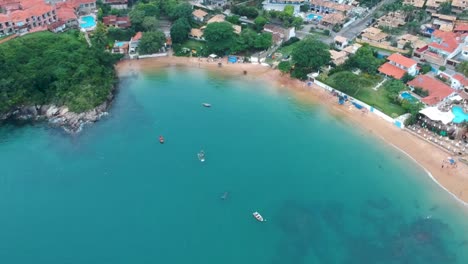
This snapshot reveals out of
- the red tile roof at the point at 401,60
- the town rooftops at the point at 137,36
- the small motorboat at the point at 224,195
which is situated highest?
the red tile roof at the point at 401,60

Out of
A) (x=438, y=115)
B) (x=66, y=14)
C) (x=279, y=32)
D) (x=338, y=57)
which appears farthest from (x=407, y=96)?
(x=66, y=14)

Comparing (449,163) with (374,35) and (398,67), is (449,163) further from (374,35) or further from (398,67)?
(374,35)

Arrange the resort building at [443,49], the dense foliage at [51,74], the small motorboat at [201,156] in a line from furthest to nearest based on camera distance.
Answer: the resort building at [443,49]
the dense foliage at [51,74]
the small motorboat at [201,156]

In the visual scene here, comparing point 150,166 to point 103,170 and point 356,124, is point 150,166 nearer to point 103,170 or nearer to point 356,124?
point 103,170

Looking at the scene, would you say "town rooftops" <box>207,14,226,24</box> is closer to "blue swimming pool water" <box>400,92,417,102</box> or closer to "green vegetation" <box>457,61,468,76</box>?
"blue swimming pool water" <box>400,92,417,102</box>

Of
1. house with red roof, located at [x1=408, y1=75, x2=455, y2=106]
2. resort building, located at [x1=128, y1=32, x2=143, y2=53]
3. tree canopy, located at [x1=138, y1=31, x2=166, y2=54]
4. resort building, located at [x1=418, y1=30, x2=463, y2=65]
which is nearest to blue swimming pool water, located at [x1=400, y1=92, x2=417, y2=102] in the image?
house with red roof, located at [x1=408, y1=75, x2=455, y2=106]

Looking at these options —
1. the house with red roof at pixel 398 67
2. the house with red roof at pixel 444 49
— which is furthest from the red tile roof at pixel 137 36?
the house with red roof at pixel 444 49

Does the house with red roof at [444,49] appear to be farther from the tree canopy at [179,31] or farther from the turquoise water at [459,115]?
the tree canopy at [179,31]
